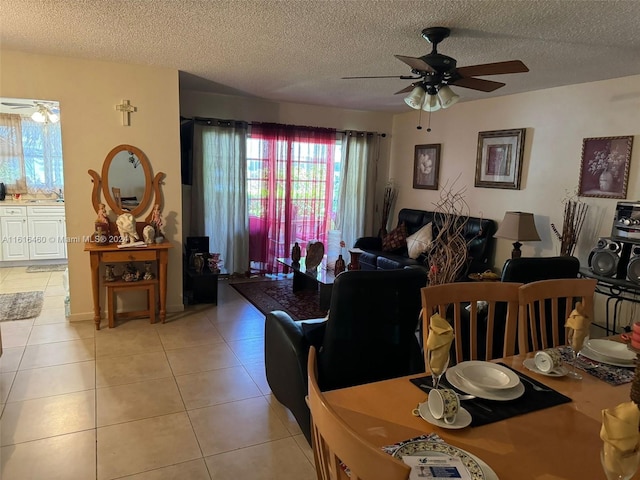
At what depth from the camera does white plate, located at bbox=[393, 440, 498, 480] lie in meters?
0.98

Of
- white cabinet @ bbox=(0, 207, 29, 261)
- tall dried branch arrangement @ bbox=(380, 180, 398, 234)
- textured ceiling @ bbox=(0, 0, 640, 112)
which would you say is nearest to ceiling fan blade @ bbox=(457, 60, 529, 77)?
textured ceiling @ bbox=(0, 0, 640, 112)

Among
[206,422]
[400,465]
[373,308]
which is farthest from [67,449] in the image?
[400,465]

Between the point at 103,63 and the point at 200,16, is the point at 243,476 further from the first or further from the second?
the point at 103,63

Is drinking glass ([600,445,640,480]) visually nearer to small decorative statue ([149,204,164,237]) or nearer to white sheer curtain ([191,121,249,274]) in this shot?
small decorative statue ([149,204,164,237])

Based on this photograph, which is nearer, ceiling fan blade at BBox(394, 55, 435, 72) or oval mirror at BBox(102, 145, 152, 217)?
ceiling fan blade at BBox(394, 55, 435, 72)

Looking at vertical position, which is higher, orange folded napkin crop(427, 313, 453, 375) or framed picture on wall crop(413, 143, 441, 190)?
framed picture on wall crop(413, 143, 441, 190)

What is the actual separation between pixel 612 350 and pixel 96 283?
3.80m

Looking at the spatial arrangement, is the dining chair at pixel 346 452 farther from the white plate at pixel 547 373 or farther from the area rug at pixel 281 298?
the area rug at pixel 281 298

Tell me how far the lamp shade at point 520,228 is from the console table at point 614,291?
1.73 ft

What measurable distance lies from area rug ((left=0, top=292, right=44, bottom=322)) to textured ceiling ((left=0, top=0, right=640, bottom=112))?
2.43 m

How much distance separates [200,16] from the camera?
105 inches

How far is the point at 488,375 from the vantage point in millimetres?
1502

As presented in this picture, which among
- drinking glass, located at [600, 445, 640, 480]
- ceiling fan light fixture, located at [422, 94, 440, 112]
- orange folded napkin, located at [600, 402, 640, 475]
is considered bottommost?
drinking glass, located at [600, 445, 640, 480]

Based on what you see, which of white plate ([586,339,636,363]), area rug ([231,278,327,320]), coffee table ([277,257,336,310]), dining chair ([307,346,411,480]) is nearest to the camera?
dining chair ([307,346,411,480])
